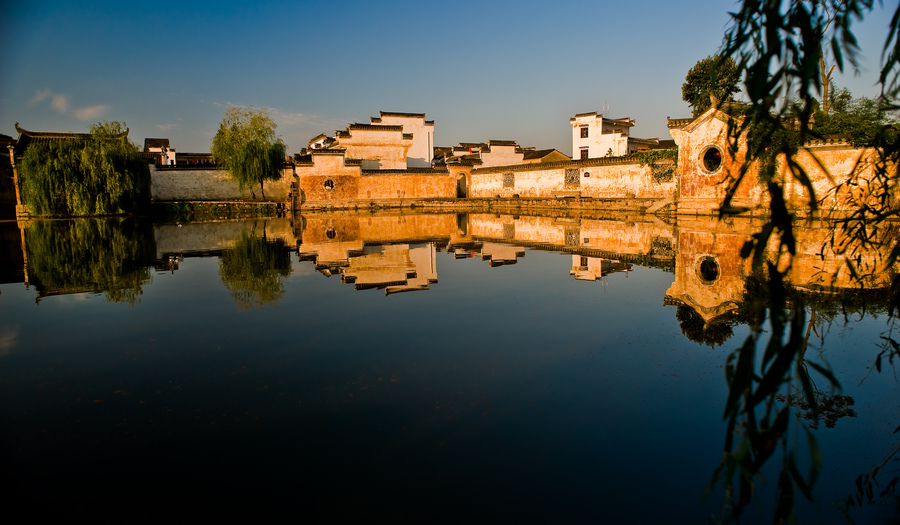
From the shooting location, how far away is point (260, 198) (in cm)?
3244

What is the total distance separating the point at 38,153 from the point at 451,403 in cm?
2720

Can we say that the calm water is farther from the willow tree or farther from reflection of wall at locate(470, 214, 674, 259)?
the willow tree

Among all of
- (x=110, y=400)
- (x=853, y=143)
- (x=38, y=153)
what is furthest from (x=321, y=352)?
(x=38, y=153)

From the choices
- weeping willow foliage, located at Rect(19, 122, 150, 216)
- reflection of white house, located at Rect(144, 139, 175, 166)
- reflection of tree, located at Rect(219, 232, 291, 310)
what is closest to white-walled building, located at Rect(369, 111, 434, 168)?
weeping willow foliage, located at Rect(19, 122, 150, 216)

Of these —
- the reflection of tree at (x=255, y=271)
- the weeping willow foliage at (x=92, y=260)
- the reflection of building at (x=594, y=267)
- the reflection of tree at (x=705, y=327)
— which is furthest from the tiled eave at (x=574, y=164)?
the weeping willow foliage at (x=92, y=260)

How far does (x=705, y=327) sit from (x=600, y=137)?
38690mm

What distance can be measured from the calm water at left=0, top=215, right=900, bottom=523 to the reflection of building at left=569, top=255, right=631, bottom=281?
2.24 feet

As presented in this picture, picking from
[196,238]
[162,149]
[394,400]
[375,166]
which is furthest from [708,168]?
[162,149]

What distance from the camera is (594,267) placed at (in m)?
9.80

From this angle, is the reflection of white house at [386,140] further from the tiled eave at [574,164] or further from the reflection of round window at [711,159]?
the reflection of round window at [711,159]

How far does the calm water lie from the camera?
2.70 meters

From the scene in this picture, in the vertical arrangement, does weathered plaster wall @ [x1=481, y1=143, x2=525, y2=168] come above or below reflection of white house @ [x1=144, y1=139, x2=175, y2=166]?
below

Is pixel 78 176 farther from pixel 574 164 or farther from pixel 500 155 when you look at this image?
pixel 500 155

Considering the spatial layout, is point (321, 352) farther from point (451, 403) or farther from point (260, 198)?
point (260, 198)
